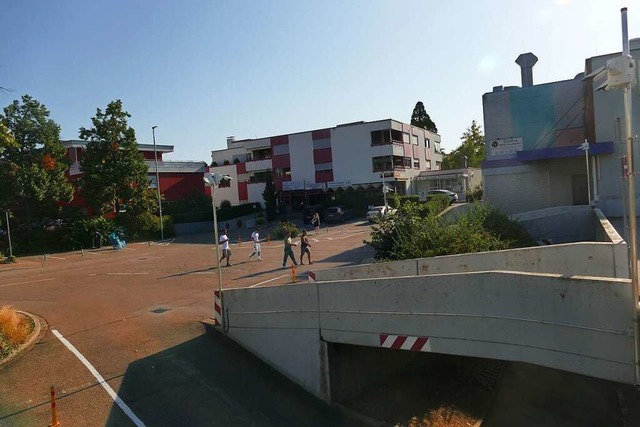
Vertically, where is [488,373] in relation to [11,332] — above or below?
below

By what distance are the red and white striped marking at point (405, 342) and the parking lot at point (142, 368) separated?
1507 millimetres

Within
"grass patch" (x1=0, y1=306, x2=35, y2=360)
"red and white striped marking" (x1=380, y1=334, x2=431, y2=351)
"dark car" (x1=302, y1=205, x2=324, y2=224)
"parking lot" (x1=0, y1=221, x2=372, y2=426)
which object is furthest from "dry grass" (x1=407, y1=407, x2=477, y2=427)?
"dark car" (x1=302, y1=205, x2=324, y2=224)

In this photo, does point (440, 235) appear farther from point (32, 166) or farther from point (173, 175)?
point (173, 175)

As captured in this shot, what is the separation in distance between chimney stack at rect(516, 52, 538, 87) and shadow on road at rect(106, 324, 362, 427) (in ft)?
86.0

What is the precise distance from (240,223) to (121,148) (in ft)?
46.0

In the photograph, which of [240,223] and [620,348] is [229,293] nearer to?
[620,348]

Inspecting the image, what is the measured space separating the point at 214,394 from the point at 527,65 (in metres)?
28.2

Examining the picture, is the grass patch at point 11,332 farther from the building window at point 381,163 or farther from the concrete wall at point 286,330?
the building window at point 381,163

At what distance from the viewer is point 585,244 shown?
9336mm

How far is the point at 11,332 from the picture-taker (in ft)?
36.4

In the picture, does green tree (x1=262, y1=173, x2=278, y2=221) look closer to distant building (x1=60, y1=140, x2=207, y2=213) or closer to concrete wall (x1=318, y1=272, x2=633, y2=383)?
distant building (x1=60, y1=140, x2=207, y2=213)

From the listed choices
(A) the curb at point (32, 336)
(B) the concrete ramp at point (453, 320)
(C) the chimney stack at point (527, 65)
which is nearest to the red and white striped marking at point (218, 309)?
(B) the concrete ramp at point (453, 320)

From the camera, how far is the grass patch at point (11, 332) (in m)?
10.4

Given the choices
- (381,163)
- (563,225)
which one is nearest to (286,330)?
(563,225)
